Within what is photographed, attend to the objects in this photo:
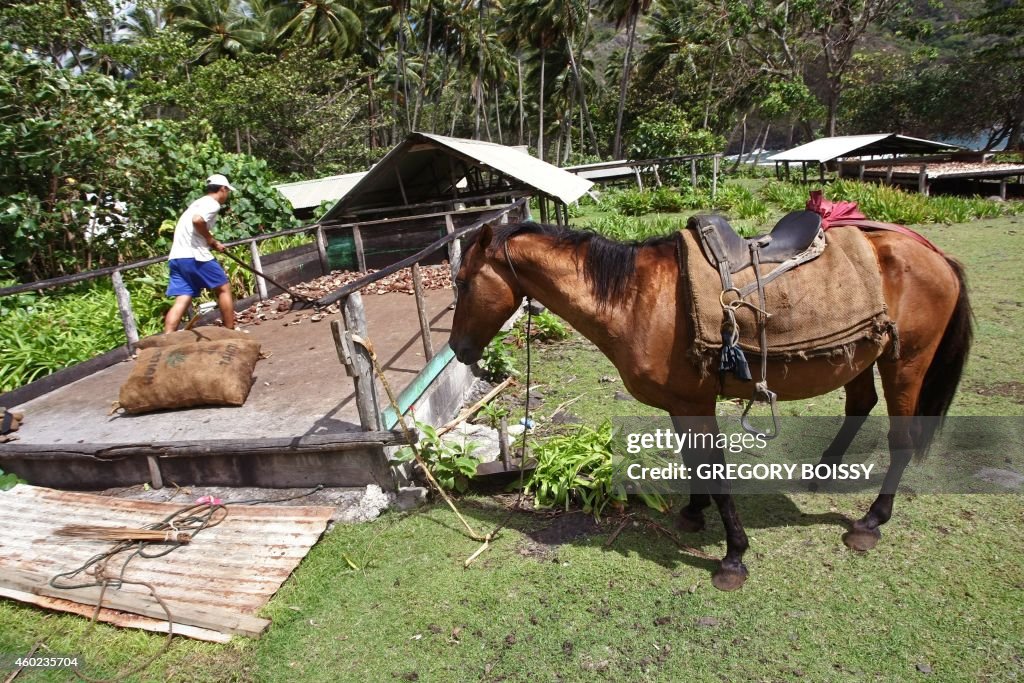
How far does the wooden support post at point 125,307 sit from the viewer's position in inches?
247

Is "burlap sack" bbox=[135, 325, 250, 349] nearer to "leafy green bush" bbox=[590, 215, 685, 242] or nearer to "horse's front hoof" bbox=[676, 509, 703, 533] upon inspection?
"horse's front hoof" bbox=[676, 509, 703, 533]

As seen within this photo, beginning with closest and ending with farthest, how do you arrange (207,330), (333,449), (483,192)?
1. (333,449)
2. (207,330)
3. (483,192)

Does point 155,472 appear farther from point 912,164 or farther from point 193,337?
point 912,164

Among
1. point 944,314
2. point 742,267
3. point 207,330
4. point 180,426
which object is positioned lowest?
point 180,426

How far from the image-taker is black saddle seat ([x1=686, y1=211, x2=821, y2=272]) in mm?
2920

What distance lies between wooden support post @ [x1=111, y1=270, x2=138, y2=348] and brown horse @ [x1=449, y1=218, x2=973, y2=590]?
16.1ft

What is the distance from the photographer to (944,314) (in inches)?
121

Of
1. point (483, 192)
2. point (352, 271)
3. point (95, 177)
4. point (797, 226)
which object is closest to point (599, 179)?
point (483, 192)

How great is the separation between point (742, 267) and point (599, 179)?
22262 millimetres

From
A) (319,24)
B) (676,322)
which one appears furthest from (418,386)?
(319,24)

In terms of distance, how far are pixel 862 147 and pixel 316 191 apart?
1717cm

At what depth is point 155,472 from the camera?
425cm

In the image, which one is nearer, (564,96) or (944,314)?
(944,314)

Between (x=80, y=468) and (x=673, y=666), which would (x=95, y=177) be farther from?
(x=673, y=666)
